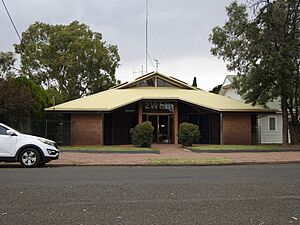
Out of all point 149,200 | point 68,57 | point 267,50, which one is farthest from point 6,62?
point 149,200

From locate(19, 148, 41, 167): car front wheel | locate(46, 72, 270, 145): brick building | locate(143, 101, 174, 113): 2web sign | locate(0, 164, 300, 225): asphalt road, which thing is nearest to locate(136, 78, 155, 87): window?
locate(46, 72, 270, 145): brick building

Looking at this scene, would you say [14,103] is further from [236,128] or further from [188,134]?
[236,128]

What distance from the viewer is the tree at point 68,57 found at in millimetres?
51750

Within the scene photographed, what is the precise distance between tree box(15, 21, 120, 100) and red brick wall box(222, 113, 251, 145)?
2328 centimetres

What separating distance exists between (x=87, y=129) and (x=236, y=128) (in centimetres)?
1085

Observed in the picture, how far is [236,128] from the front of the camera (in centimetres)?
3350

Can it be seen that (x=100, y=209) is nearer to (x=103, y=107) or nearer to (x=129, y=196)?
(x=129, y=196)

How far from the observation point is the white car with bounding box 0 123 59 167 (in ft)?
53.4

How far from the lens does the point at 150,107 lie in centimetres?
3531

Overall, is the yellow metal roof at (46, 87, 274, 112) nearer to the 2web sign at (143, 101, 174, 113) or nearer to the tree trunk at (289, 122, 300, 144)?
the 2web sign at (143, 101, 174, 113)

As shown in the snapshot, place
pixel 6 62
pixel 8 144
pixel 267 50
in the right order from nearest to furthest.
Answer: pixel 8 144 < pixel 267 50 < pixel 6 62

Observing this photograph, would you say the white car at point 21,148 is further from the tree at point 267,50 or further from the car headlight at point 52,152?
the tree at point 267,50

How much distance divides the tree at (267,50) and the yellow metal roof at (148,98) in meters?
2.30

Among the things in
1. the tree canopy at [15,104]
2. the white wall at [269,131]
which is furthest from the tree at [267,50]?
the tree canopy at [15,104]
